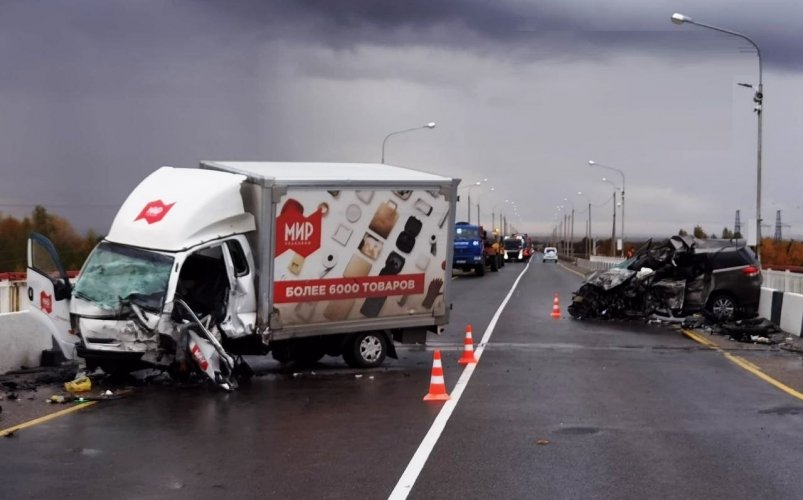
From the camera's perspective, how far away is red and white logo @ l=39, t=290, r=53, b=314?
12359mm

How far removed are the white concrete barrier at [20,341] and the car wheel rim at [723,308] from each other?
15209mm

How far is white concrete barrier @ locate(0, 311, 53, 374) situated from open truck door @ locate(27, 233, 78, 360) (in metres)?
1.09

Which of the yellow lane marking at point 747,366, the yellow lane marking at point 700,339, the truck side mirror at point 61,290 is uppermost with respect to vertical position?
the truck side mirror at point 61,290

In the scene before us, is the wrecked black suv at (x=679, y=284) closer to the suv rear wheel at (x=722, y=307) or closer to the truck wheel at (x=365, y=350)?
the suv rear wheel at (x=722, y=307)

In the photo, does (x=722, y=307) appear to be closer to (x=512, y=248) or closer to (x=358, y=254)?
(x=358, y=254)

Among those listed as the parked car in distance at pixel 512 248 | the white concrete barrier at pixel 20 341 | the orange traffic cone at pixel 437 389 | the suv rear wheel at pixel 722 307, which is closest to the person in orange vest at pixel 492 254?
the parked car in distance at pixel 512 248

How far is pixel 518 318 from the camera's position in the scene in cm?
2464

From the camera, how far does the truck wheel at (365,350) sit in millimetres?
14414

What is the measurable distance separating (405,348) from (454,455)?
30.5 feet

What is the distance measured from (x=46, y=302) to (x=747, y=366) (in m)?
10.5

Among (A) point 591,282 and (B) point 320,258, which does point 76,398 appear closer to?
(B) point 320,258

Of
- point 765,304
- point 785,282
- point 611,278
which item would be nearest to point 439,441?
point 765,304

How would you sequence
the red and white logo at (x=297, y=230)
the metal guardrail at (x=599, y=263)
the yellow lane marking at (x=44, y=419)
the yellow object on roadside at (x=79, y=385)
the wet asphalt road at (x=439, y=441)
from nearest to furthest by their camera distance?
the wet asphalt road at (x=439, y=441), the yellow lane marking at (x=44, y=419), the yellow object on roadside at (x=79, y=385), the red and white logo at (x=297, y=230), the metal guardrail at (x=599, y=263)

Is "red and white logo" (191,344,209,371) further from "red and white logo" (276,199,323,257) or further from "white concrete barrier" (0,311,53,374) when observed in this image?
"white concrete barrier" (0,311,53,374)
